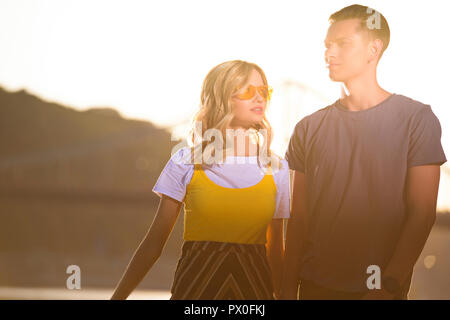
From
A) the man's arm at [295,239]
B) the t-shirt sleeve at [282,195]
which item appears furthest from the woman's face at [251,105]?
the man's arm at [295,239]

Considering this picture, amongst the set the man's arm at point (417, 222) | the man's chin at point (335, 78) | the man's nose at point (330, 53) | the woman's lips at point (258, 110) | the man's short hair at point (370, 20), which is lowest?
the man's arm at point (417, 222)

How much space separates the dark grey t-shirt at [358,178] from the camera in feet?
8.79

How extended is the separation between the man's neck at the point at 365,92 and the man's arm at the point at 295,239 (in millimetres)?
354

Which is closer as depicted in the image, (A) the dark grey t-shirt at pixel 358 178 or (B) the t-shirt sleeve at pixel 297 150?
(A) the dark grey t-shirt at pixel 358 178

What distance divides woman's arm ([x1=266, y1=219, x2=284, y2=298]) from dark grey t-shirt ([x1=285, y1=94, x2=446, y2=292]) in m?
0.11

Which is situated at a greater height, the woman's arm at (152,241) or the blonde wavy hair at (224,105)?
the blonde wavy hair at (224,105)

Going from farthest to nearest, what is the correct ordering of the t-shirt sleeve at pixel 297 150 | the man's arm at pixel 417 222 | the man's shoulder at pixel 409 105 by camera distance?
the t-shirt sleeve at pixel 297 150, the man's shoulder at pixel 409 105, the man's arm at pixel 417 222

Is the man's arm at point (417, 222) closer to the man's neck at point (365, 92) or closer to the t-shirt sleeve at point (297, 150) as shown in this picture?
the man's neck at point (365, 92)

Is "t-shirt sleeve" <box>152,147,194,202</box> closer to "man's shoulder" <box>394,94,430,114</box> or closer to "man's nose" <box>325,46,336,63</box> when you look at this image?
"man's nose" <box>325,46,336,63</box>

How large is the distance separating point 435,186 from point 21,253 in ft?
198

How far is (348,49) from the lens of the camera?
2.77 m

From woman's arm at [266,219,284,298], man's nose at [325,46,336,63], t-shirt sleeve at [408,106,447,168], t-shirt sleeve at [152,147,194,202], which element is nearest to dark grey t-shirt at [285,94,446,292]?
t-shirt sleeve at [408,106,447,168]

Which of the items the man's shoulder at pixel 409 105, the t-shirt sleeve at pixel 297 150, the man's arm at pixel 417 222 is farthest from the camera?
the t-shirt sleeve at pixel 297 150
